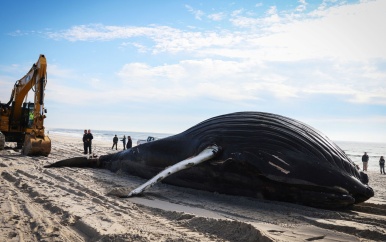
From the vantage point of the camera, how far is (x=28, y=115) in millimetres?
17812

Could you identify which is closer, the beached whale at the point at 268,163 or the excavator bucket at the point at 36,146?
the beached whale at the point at 268,163

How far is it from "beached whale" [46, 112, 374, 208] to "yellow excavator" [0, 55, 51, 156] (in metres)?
10.1

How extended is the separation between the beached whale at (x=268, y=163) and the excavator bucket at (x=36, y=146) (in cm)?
983

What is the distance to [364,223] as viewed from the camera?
404 centimetres

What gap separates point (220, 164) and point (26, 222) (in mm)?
3002

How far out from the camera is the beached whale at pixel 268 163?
457 centimetres

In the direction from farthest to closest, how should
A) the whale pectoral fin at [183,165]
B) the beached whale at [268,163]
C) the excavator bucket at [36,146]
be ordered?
the excavator bucket at [36,146], the whale pectoral fin at [183,165], the beached whale at [268,163]

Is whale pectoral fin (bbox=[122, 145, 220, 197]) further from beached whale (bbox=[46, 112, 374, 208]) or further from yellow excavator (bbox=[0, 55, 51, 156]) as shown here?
yellow excavator (bbox=[0, 55, 51, 156])

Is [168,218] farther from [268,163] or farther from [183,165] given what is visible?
[268,163]

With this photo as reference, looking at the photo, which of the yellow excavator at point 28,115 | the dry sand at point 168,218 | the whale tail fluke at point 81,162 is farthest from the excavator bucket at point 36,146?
the dry sand at point 168,218

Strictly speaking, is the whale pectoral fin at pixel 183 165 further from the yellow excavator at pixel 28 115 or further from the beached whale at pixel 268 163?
the yellow excavator at pixel 28 115

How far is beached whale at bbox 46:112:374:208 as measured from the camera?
4.57 metres

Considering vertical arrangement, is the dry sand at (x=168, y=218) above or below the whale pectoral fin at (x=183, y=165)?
below

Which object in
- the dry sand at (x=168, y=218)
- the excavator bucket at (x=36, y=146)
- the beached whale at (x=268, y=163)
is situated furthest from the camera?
the excavator bucket at (x=36, y=146)
